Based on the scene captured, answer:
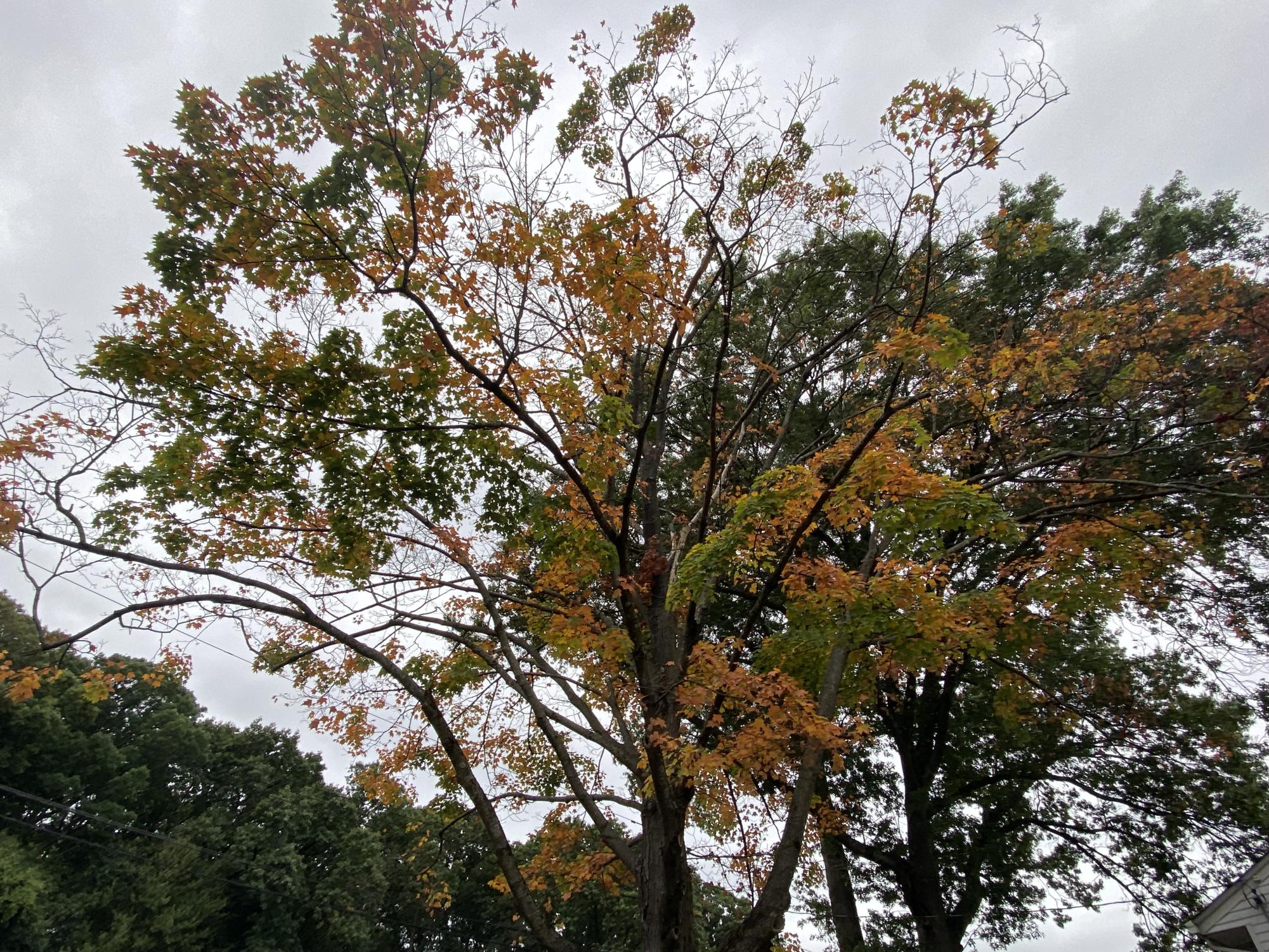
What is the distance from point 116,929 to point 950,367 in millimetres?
28180

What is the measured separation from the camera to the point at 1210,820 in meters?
9.30

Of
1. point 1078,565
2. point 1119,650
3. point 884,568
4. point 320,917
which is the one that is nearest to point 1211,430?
point 1078,565

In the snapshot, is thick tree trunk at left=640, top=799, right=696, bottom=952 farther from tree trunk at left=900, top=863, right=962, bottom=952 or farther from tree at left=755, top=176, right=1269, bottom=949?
tree trunk at left=900, top=863, right=962, bottom=952

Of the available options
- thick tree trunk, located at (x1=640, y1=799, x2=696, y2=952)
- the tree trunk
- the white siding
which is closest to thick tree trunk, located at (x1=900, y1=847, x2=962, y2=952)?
the tree trunk

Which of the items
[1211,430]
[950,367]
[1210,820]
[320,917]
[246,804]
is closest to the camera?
[950,367]

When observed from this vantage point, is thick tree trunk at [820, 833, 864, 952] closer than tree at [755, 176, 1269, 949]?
No

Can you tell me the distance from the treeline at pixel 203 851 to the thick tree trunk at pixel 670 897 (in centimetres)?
Result: 1384

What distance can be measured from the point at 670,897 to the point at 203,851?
2725 centimetres

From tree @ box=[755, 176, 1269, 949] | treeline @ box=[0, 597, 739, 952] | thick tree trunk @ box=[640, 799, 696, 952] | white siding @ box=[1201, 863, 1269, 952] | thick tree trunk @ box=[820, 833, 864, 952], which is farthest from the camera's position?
treeline @ box=[0, 597, 739, 952]

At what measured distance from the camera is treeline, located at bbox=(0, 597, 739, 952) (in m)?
20.9

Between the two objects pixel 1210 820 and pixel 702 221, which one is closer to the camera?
pixel 702 221

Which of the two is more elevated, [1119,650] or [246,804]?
[1119,650]

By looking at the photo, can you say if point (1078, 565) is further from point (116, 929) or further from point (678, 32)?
point (116, 929)

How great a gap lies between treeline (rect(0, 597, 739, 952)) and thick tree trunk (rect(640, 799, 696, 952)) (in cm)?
1384
